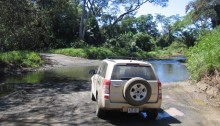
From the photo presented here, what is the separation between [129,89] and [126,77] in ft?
1.66

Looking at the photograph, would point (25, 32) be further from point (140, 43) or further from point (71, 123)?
point (140, 43)

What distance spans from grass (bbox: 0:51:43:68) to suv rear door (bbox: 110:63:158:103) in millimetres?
18368

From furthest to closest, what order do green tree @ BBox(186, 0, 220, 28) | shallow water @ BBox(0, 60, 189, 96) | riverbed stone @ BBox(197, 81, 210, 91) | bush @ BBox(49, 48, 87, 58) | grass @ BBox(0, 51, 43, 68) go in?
green tree @ BBox(186, 0, 220, 28)
bush @ BBox(49, 48, 87, 58)
grass @ BBox(0, 51, 43, 68)
shallow water @ BBox(0, 60, 189, 96)
riverbed stone @ BBox(197, 81, 210, 91)

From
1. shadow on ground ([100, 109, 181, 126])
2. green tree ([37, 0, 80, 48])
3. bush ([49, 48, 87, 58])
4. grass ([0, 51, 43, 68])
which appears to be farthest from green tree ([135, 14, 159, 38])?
shadow on ground ([100, 109, 181, 126])

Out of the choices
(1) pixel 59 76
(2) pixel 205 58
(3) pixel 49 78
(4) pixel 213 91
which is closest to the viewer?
(4) pixel 213 91

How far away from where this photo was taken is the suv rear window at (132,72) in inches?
377

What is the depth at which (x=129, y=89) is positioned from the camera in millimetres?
9172

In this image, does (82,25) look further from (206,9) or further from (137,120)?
(137,120)

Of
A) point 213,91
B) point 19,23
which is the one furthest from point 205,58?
point 19,23

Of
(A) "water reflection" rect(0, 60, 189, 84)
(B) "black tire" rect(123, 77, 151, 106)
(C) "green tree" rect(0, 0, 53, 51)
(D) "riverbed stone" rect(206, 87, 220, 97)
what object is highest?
(C) "green tree" rect(0, 0, 53, 51)

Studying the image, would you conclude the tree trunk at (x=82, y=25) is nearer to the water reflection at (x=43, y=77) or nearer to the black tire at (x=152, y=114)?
the water reflection at (x=43, y=77)

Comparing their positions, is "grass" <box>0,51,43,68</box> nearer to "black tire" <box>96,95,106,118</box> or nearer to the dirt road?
the dirt road

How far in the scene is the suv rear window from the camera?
9.57m

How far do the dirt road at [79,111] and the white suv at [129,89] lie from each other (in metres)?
0.49
